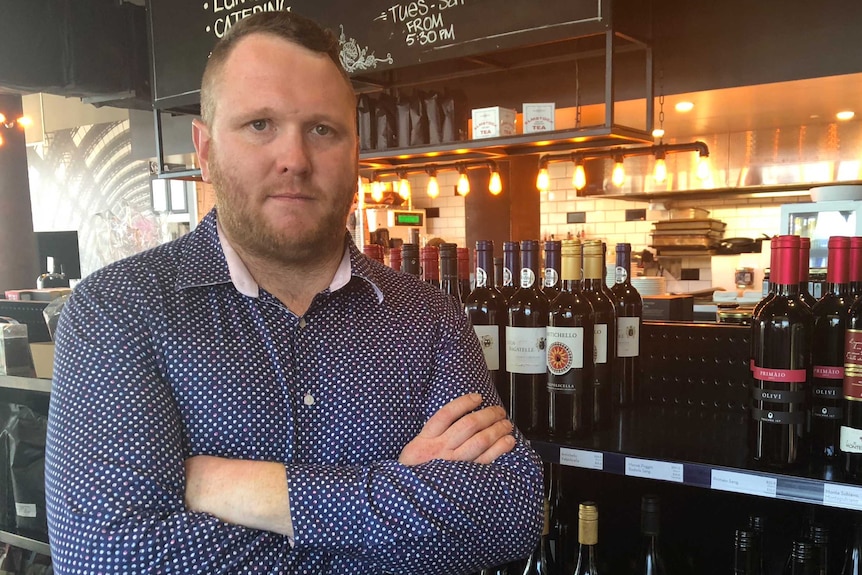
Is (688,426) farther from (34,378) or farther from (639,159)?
(639,159)

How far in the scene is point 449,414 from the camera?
4.40 ft

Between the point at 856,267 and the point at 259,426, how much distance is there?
4.29 ft

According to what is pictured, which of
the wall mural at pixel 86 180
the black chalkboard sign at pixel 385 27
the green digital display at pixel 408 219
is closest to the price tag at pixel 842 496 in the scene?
the black chalkboard sign at pixel 385 27

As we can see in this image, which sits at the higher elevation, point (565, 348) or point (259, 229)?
point (259, 229)

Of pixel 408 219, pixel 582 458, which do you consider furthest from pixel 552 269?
pixel 408 219

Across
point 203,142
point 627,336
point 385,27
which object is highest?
point 385,27

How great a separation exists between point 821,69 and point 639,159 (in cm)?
355

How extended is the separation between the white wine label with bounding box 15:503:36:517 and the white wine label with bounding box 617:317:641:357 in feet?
6.84

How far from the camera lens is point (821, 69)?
3.67m

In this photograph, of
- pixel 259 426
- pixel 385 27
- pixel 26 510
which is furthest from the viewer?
pixel 385 27

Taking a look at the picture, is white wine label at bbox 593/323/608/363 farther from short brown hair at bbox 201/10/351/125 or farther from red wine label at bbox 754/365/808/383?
short brown hair at bbox 201/10/351/125

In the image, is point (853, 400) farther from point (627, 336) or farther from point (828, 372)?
point (627, 336)

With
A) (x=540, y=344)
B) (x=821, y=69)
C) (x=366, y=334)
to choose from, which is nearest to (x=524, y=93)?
(x=821, y=69)

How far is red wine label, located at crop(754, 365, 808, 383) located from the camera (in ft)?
4.76
